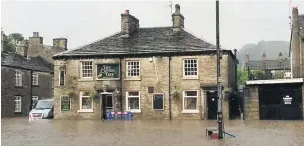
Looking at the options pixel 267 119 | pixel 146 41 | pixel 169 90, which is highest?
pixel 146 41

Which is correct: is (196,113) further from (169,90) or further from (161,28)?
(161,28)

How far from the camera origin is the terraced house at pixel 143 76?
31531mm

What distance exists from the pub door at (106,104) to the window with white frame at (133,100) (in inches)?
52.2

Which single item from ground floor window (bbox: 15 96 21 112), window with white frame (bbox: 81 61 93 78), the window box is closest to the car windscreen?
window with white frame (bbox: 81 61 93 78)

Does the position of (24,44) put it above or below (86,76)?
above

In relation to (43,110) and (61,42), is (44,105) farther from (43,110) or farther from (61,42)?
(61,42)

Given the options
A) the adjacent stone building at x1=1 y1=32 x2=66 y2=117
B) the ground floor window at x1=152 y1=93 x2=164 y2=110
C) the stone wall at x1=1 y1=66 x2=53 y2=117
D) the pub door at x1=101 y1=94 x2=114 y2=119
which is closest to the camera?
the ground floor window at x1=152 y1=93 x2=164 y2=110

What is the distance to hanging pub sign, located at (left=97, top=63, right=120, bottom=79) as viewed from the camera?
109 ft

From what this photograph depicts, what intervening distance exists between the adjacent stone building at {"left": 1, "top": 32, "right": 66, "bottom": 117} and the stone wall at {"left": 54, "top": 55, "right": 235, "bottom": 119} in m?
8.23

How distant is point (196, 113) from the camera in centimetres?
3134

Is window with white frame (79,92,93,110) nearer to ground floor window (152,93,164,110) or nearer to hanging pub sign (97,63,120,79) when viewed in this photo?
hanging pub sign (97,63,120,79)

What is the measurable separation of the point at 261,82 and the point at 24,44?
92.9 feet

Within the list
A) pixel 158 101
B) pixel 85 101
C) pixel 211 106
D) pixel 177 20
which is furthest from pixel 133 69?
pixel 211 106

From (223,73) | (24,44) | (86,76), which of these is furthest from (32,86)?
(223,73)
